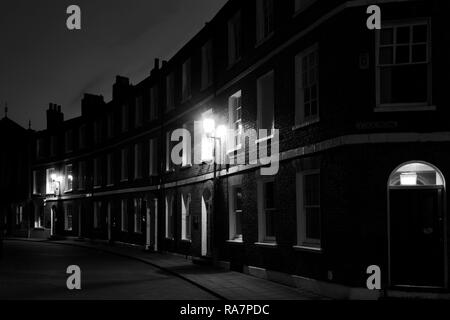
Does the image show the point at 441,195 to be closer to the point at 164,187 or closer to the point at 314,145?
the point at 314,145

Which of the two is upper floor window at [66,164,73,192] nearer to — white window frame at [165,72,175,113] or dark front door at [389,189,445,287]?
white window frame at [165,72,175,113]

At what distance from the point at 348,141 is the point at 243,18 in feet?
26.3

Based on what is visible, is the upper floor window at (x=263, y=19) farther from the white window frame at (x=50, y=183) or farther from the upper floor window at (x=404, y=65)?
the white window frame at (x=50, y=183)

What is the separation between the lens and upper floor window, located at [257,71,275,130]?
16516 mm

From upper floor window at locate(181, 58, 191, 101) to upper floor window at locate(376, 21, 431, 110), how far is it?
13.7 meters

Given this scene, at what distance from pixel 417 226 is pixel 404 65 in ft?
11.5

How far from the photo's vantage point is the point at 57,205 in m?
44.7

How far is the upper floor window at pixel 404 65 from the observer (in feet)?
39.3

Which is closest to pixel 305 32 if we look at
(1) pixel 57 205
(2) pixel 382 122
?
(2) pixel 382 122

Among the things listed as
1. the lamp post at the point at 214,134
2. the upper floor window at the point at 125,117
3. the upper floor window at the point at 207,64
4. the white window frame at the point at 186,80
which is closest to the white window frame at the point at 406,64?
the lamp post at the point at 214,134

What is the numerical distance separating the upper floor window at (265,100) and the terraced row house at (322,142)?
0.14ft

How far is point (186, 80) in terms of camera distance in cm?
2547

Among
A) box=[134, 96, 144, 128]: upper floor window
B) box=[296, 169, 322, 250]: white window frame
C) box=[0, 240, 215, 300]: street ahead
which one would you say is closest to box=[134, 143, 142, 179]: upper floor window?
box=[134, 96, 144, 128]: upper floor window

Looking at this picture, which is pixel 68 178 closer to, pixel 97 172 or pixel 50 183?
pixel 50 183
